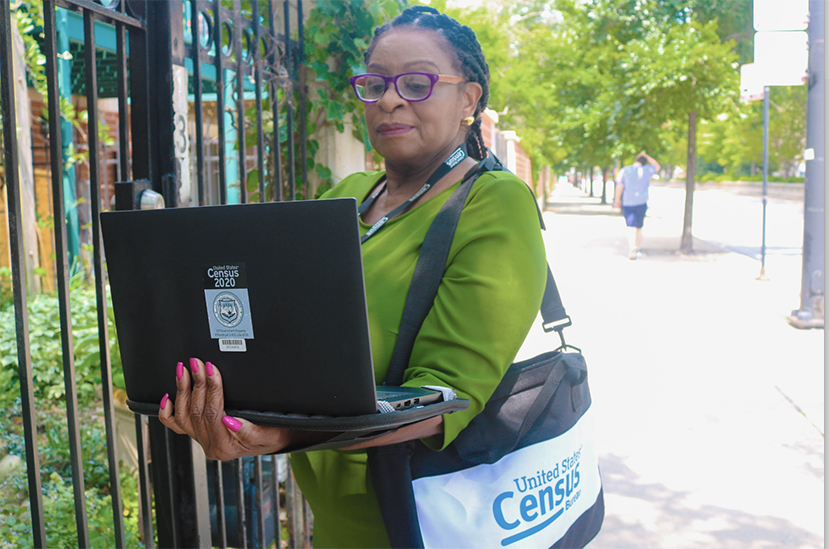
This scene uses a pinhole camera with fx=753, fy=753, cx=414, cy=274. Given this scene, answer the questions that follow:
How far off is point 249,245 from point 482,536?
781 millimetres

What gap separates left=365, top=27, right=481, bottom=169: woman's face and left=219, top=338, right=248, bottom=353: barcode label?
693 millimetres

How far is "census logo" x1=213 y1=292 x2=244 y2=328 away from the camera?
4.25 feet

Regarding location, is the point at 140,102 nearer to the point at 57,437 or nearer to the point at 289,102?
the point at 289,102

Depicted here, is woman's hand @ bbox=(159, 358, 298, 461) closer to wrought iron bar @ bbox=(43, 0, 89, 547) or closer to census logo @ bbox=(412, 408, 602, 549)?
census logo @ bbox=(412, 408, 602, 549)

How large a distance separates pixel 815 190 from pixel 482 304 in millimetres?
7607

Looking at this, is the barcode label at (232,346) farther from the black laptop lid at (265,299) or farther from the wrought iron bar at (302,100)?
the wrought iron bar at (302,100)

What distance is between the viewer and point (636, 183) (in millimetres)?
13422

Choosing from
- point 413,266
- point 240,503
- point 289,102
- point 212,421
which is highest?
point 289,102

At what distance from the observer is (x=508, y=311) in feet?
4.91

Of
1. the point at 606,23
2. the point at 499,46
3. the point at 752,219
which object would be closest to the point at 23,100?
the point at 606,23

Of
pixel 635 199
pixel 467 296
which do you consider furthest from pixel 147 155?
pixel 635 199

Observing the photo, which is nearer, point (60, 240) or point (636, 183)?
point (60, 240)

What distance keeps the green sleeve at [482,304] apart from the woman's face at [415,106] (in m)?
0.30

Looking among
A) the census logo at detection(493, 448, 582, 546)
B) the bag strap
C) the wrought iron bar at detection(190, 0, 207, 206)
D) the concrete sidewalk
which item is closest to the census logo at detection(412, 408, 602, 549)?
the census logo at detection(493, 448, 582, 546)
